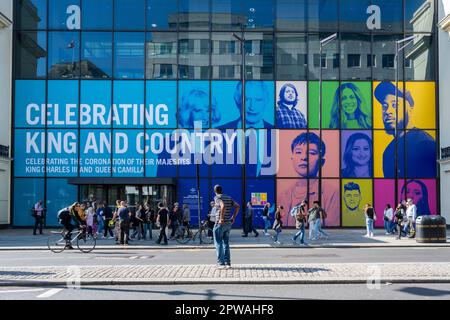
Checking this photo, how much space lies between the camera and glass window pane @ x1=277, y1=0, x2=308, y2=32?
33.1 metres

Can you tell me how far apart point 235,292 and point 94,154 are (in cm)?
2363

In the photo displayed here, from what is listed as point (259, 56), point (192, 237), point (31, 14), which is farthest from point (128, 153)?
point (192, 237)

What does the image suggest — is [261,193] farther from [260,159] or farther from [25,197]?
[25,197]

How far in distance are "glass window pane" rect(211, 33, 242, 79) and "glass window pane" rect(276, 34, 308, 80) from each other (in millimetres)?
2348

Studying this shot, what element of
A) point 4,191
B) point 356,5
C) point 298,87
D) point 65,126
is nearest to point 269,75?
point 298,87

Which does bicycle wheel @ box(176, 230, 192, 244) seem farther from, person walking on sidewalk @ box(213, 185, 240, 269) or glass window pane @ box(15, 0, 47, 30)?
glass window pane @ box(15, 0, 47, 30)

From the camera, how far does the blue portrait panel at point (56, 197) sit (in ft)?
105

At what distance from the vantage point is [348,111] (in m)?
32.7

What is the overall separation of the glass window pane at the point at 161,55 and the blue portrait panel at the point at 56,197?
771cm

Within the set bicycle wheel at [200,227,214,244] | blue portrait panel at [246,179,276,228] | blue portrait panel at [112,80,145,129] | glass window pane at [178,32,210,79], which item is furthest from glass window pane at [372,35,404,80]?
bicycle wheel at [200,227,214,244]

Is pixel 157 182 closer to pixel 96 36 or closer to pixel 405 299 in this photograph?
pixel 96 36

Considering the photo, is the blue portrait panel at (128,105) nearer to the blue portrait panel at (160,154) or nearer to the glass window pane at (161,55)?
the blue portrait panel at (160,154)

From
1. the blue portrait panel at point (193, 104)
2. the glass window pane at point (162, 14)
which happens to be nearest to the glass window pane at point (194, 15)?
the glass window pane at point (162, 14)
